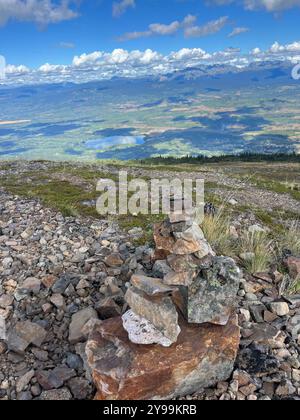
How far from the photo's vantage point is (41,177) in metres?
21.1

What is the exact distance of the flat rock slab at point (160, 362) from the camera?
203 inches

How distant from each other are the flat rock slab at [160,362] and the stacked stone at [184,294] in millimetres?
164

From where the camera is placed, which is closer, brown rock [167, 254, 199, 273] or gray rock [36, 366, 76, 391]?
gray rock [36, 366, 76, 391]

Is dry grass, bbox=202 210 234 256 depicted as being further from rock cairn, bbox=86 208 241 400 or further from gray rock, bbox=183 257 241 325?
gray rock, bbox=183 257 241 325

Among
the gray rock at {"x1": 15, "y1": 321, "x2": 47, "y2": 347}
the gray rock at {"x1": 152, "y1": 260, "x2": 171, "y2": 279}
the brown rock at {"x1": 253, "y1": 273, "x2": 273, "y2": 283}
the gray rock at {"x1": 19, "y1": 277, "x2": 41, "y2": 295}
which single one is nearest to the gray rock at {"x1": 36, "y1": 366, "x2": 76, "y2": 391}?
the gray rock at {"x1": 15, "y1": 321, "x2": 47, "y2": 347}

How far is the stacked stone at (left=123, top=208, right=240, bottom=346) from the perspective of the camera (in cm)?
543

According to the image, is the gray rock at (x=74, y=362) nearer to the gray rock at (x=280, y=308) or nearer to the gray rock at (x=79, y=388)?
the gray rock at (x=79, y=388)

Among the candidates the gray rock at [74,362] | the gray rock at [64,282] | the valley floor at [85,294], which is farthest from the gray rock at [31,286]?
the gray rock at [74,362]

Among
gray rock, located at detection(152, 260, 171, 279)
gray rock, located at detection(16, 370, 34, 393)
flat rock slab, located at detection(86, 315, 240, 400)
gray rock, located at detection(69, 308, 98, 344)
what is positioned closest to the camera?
flat rock slab, located at detection(86, 315, 240, 400)

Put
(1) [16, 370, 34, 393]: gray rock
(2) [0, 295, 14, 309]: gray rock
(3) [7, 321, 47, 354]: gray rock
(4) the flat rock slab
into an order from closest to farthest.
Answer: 1. (4) the flat rock slab
2. (1) [16, 370, 34, 393]: gray rock
3. (3) [7, 321, 47, 354]: gray rock
4. (2) [0, 295, 14, 309]: gray rock

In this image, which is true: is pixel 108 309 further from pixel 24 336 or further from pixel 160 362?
pixel 160 362

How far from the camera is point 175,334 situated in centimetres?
543

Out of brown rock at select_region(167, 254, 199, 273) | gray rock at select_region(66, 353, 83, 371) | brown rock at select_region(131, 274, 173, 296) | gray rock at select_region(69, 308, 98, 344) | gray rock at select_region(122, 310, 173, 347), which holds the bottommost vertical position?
gray rock at select_region(66, 353, 83, 371)

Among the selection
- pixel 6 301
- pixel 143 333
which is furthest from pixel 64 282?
pixel 143 333
